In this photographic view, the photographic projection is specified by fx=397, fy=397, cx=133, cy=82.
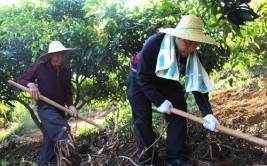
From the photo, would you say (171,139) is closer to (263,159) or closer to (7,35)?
(263,159)

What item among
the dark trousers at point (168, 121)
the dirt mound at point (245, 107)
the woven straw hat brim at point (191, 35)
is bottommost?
the dirt mound at point (245, 107)

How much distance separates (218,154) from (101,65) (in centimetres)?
180

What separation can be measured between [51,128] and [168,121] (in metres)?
1.31

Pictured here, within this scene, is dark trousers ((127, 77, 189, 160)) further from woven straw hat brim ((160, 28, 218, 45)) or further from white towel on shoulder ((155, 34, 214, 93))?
woven straw hat brim ((160, 28, 218, 45))

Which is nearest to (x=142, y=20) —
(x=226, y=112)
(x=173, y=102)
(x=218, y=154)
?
(x=173, y=102)

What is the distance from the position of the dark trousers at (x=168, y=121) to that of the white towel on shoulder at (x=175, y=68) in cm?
21

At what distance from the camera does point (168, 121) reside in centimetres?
370

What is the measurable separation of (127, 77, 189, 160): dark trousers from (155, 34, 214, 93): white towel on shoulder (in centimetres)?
21

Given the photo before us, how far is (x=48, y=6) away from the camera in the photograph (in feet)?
19.4

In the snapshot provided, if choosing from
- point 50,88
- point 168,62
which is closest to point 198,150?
point 168,62

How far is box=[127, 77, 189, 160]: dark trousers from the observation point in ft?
11.9

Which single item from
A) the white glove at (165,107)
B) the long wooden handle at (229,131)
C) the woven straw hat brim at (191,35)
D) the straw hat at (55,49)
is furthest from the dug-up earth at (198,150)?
the straw hat at (55,49)

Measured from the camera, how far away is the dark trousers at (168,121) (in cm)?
363

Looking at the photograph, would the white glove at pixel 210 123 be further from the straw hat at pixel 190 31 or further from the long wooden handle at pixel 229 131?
the straw hat at pixel 190 31
